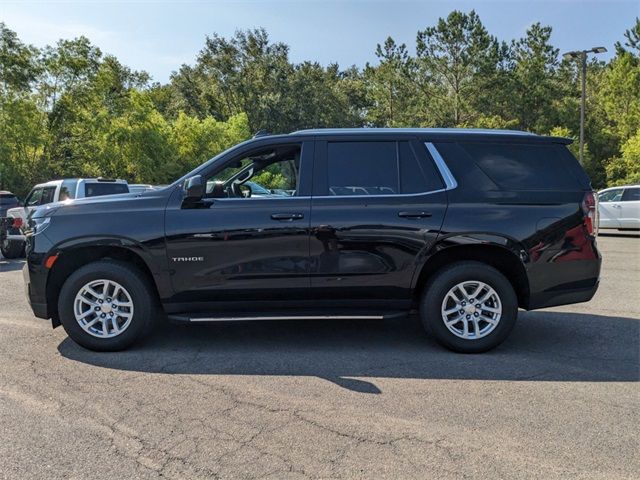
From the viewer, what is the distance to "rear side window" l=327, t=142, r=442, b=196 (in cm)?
507

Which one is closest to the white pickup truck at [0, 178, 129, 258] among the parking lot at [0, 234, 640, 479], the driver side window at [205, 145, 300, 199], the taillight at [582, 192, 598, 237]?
the parking lot at [0, 234, 640, 479]

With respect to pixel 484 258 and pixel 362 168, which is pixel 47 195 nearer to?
pixel 362 168

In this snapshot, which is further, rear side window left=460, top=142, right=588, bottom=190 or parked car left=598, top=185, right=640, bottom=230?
parked car left=598, top=185, right=640, bottom=230

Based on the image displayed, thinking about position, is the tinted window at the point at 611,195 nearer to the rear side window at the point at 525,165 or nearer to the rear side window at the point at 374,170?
the rear side window at the point at 525,165

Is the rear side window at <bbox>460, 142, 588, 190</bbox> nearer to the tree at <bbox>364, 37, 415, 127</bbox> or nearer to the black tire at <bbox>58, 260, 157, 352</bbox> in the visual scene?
the black tire at <bbox>58, 260, 157, 352</bbox>

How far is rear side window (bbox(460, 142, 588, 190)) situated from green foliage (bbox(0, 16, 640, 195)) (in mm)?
23766

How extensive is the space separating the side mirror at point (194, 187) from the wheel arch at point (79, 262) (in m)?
0.74

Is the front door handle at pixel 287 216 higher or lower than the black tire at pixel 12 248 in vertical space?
higher

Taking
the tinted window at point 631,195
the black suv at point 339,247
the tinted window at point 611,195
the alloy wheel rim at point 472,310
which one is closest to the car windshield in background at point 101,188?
the black suv at point 339,247

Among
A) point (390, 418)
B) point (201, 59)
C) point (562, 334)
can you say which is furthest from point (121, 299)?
point (201, 59)

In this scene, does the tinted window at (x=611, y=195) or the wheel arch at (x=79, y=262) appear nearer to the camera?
the wheel arch at (x=79, y=262)

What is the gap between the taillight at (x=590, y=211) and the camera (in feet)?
16.6

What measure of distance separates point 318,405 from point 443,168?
2474mm

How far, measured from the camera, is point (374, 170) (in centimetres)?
513
